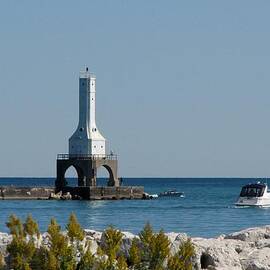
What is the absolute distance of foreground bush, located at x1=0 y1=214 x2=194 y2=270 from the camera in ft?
50.9

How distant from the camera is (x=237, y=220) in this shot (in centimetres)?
5703

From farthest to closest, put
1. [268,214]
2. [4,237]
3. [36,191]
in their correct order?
[36,191]
[268,214]
[4,237]

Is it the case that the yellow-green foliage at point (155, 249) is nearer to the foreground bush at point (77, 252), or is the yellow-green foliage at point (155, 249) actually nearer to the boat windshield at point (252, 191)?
the foreground bush at point (77, 252)

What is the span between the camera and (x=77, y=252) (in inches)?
636

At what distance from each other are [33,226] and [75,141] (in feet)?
272

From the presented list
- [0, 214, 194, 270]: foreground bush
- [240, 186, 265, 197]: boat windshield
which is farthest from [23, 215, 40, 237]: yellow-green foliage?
[240, 186, 265, 197]: boat windshield

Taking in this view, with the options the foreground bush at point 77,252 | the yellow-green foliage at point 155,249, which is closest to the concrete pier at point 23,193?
Answer: the foreground bush at point 77,252

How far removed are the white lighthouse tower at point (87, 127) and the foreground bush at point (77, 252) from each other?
8168 centimetres

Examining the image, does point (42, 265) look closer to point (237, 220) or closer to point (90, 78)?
point (237, 220)

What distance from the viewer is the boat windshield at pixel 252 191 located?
7844 centimetres

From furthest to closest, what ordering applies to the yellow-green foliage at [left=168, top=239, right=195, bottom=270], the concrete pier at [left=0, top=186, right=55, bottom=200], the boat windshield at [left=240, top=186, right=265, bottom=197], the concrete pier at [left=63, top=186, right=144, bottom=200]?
the concrete pier at [left=63, top=186, right=144, bottom=200], the concrete pier at [left=0, top=186, right=55, bottom=200], the boat windshield at [left=240, top=186, right=265, bottom=197], the yellow-green foliage at [left=168, top=239, right=195, bottom=270]

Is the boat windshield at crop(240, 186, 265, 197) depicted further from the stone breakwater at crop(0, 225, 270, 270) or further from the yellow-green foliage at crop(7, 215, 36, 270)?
the yellow-green foliage at crop(7, 215, 36, 270)

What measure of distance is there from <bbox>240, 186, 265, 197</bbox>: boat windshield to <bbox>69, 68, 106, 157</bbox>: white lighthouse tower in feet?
69.6

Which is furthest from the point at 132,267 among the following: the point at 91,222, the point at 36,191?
the point at 36,191
